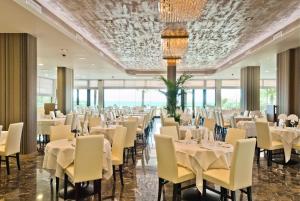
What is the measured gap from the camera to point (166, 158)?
4297mm

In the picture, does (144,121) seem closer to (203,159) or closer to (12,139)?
(12,139)

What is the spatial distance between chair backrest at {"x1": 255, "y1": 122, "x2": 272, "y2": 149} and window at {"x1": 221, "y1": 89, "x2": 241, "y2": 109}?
19618mm

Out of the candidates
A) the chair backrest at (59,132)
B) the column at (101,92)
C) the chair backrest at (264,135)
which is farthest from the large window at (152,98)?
the chair backrest at (59,132)

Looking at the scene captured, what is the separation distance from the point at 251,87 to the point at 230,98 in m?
10.2

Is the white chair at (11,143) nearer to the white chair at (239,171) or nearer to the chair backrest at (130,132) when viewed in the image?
the chair backrest at (130,132)

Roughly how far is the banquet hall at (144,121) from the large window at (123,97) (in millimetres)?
12622

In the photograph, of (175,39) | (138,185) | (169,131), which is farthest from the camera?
(175,39)

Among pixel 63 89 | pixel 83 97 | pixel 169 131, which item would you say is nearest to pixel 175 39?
pixel 169 131

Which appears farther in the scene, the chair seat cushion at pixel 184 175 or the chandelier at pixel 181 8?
the chandelier at pixel 181 8

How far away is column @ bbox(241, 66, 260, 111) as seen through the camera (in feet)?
54.0

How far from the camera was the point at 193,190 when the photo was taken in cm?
509

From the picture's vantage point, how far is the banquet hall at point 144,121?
438cm

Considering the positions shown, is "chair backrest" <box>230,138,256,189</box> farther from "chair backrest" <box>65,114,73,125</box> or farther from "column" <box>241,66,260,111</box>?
"column" <box>241,66,260,111</box>

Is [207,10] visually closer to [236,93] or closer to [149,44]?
[149,44]
